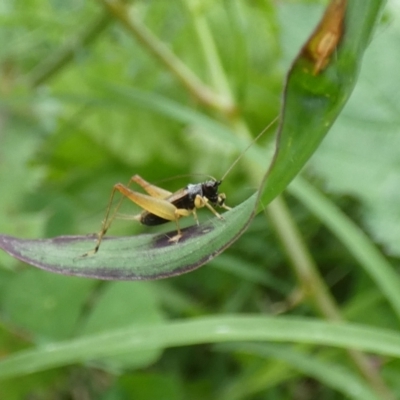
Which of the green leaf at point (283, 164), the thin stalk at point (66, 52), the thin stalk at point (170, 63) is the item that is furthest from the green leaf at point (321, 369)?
the thin stalk at point (66, 52)

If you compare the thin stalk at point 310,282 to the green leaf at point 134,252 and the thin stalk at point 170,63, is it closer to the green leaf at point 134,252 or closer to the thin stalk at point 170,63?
the thin stalk at point 170,63

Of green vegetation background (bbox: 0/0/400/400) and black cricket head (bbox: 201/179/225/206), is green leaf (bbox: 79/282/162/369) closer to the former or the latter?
green vegetation background (bbox: 0/0/400/400)

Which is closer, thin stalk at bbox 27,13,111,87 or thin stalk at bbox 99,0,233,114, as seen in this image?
thin stalk at bbox 99,0,233,114

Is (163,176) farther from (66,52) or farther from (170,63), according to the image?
(66,52)

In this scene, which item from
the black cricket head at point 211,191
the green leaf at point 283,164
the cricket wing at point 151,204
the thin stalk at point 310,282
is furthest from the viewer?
the thin stalk at point 310,282

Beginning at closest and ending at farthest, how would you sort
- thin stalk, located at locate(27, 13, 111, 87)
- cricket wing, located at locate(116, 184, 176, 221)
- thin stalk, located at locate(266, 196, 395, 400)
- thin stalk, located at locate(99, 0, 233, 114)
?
cricket wing, located at locate(116, 184, 176, 221), thin stalk, located at locate(266, 196, 395, 400), thin stalk, located at locate(99, 0, 233, 114), thin stalk, located at locate(27, 13, 111, 87)

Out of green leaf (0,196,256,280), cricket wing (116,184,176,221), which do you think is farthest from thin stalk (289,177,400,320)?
green leaf (0,196,256,280)
